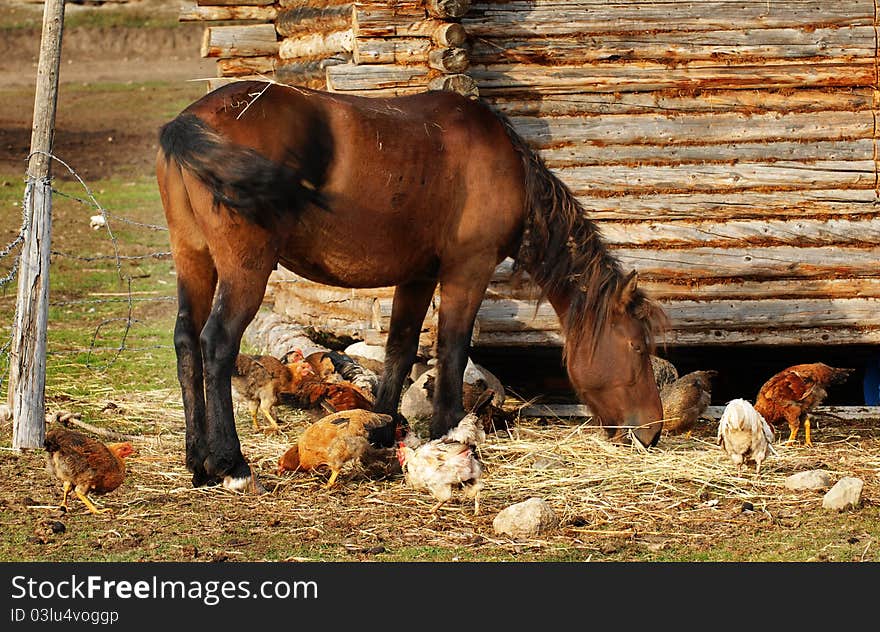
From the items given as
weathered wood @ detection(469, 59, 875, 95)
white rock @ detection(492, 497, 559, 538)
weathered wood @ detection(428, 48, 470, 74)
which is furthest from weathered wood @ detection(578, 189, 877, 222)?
white rock @ detection(492, 497, 559, 538)

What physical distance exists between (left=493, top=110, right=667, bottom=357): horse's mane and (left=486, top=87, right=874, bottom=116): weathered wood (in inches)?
62.3

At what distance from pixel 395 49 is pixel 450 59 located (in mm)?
440

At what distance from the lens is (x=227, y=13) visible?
33.1 ft

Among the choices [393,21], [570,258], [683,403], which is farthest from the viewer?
[393,21]

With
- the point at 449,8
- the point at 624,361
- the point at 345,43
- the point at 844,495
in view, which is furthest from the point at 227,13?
the point at 844,495

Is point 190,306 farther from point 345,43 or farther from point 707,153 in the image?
point 707,153

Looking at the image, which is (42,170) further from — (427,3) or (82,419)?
(427,3)

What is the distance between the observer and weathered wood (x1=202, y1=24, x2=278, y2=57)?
397 inches

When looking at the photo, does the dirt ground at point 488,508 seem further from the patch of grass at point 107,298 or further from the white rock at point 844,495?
the patch of grass at point 107,298

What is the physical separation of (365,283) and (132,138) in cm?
1631

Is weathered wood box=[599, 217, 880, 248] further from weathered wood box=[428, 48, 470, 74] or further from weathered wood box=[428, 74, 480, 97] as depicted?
weathered wood box=[428, 48, 470, 74]

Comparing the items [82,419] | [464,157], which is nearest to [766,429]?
[464,157]

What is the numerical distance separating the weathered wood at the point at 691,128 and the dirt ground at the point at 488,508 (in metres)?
2.07

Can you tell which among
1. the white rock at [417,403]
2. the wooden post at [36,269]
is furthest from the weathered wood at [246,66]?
the white rock at [417,403]
